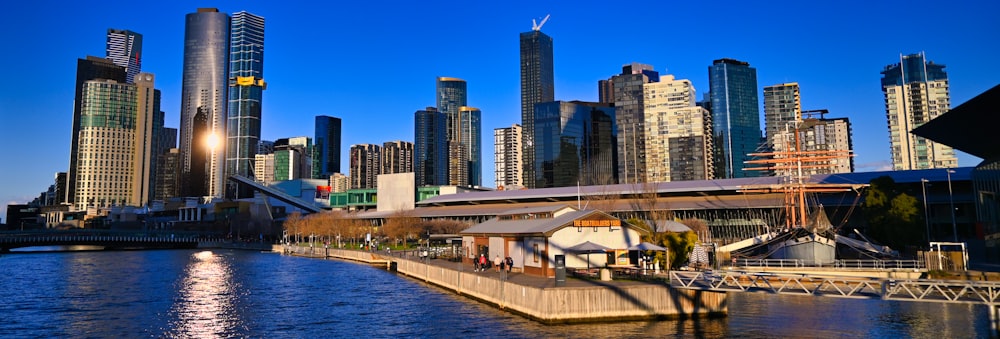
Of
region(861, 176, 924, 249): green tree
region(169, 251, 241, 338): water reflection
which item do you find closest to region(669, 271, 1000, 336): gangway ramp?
region(169, 251, 241, 338): water reflection

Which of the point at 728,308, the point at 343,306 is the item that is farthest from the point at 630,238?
the point at 343,306

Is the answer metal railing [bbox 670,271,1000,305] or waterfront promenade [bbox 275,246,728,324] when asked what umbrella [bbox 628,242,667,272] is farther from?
waterfront promenade [bbox 275,246,728,324]

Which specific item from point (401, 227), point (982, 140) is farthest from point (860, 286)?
point (401, 227)

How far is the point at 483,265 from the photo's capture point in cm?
5434

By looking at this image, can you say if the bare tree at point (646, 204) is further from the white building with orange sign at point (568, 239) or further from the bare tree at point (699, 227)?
the white building with orange sign at point (568, 239)

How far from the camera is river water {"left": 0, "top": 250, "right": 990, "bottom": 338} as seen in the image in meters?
35.9

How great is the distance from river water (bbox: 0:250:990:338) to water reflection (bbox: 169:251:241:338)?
0.07m

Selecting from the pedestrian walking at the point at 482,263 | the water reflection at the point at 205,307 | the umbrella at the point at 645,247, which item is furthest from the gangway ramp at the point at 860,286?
the water reflection at the point at 205,307

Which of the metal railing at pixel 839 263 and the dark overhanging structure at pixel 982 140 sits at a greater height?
the dark overhanging structure at pixel 982 140

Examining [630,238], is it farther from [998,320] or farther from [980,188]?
[980,188]

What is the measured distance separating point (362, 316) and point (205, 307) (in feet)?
45.2

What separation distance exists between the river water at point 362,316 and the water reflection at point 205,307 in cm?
7

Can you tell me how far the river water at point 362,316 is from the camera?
118 ft

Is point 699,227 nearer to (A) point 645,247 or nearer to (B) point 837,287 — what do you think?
(A) point 645,247
